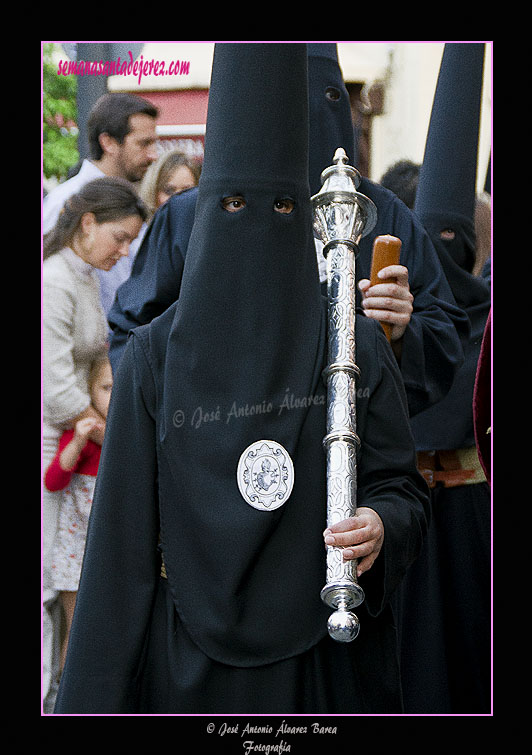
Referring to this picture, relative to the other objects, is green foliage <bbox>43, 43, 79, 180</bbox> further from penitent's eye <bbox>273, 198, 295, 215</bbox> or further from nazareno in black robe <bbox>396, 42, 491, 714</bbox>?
nazareno in black robe <bbox>396, 42, 491, 714</bbox>

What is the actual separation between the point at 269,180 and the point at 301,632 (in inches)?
47.0

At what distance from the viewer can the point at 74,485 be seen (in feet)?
13.8

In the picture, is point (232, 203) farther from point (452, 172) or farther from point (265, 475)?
point (452, 172)

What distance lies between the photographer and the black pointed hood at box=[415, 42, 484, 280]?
4605 mm

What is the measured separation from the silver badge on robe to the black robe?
0.11ft

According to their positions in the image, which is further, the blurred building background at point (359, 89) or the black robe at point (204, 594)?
the blurred building background at point (359, 89)

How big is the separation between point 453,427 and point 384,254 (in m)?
1.19

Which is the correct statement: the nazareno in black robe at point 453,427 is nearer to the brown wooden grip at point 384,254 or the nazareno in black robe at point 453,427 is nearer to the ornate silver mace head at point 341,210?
the brown wooden grip at point 384,254

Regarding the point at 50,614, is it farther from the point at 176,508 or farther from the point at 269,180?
the point at 269,180

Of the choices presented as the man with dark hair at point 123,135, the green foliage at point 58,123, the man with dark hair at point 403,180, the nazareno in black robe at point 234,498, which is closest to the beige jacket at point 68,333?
the green foliage at point 58,123

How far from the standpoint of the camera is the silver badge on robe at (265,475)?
304 centimetres

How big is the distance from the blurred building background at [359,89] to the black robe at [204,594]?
4.00 feet

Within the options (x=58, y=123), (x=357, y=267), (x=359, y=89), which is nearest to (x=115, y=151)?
(x=58, y=123)

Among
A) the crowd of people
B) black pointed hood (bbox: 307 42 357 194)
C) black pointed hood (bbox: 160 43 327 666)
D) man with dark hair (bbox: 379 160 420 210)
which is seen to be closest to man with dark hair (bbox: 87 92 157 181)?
black pointed hood (bbox: 307 42 357 194)
